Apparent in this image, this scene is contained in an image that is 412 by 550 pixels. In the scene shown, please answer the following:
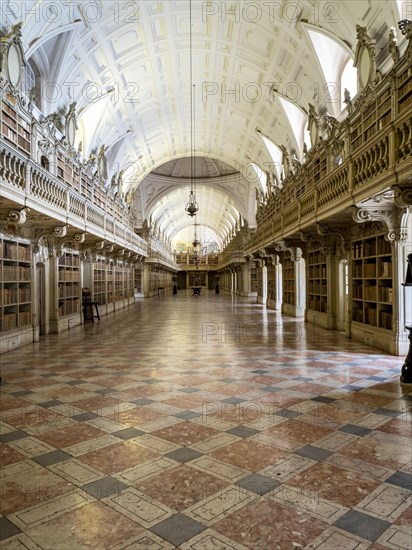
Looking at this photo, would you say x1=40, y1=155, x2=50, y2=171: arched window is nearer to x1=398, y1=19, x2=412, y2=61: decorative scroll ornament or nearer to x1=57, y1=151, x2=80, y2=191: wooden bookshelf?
x1=57, y1=151, x2=80, y2=191: wooden bookshelf

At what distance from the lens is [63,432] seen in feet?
13.4

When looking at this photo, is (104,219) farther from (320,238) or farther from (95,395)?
(95,395)

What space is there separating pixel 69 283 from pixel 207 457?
1151cm

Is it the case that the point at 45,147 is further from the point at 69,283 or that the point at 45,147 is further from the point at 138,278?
the point at 138,278

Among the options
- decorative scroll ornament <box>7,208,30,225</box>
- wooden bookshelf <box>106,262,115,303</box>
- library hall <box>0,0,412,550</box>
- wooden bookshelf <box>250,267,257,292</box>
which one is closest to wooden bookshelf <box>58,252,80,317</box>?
library hall <box>0,0,412,550</box>

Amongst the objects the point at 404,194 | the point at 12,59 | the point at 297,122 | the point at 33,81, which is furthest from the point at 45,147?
the point at 297,122

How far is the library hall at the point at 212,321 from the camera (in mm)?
2742

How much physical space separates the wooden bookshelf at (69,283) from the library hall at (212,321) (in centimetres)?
11

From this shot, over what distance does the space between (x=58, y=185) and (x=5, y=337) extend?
3619 mm

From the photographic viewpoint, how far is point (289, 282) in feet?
60.2

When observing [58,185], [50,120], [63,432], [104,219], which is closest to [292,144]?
[104,219]

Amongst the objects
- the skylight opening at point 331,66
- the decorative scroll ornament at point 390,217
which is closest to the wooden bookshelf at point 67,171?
the skylight opening at point 331,66

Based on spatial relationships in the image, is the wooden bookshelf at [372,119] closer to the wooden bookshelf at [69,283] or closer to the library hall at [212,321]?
the library hall at [212,321]

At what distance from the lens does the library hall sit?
108 inches
